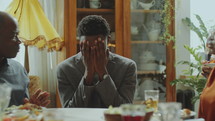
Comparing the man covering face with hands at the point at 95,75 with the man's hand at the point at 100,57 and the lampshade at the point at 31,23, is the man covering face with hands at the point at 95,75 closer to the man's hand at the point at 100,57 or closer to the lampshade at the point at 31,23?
the man's hand at the point at 100,57

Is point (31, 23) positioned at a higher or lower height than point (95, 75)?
higher

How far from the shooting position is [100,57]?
82.8 inches

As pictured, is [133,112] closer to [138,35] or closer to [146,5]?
[138,35]

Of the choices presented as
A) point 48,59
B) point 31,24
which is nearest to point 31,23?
point 31,24

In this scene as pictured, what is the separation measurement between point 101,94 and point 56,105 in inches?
59.0

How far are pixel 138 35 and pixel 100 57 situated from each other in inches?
63.3

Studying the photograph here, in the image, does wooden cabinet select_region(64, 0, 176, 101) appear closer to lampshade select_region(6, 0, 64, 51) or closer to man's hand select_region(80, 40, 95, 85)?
lampshade select_region(6, 0, 64, 51)

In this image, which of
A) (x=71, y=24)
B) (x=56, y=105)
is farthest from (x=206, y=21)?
(x=56, y=105)

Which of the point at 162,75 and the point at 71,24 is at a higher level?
the point at 71,24

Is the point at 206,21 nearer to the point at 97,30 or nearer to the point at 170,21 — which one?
the point at 170,21

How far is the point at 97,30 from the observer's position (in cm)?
223

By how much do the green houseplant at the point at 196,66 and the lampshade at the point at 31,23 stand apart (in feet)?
4.69

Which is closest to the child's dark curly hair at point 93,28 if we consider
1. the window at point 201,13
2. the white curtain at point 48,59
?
the white curtain at point 48,59

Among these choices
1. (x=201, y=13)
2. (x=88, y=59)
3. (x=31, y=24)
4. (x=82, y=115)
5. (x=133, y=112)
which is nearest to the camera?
(x=133, y=112)
